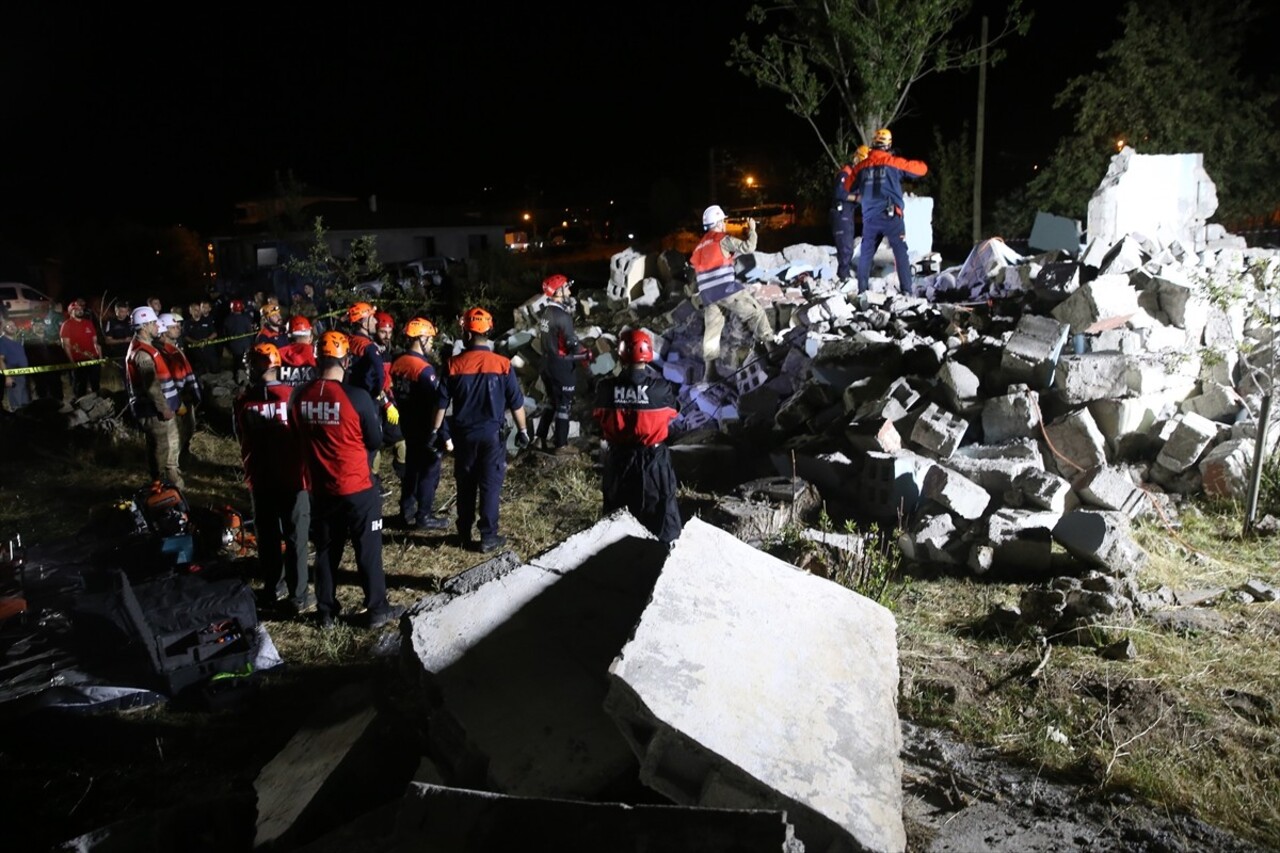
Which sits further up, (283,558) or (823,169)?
(823,169)

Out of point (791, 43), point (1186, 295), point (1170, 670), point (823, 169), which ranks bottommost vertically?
point (1170, 670)

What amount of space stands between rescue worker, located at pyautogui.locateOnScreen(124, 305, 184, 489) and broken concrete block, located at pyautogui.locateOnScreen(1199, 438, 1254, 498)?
9245 millimetres

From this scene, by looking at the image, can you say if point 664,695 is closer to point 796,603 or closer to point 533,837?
point 533,837

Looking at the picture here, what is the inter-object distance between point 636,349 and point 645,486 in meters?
0.93

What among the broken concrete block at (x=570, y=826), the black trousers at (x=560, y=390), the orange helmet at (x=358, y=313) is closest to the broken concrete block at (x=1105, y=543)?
the broken concrete block at (x=570, y=826)

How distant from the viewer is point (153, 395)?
7.88m

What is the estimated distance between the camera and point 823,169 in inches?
777

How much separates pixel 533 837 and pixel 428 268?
2469cm

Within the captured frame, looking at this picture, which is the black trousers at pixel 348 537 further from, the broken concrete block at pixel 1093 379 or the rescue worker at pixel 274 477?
the broken concrete block at pixel 1093 379

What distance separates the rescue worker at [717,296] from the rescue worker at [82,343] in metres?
9.63

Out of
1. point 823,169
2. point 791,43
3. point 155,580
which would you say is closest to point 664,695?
point 155,580

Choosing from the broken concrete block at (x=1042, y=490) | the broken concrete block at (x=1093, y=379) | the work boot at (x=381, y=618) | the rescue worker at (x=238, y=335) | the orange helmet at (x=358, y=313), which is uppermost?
the orange helmet at (x=358, y=313)

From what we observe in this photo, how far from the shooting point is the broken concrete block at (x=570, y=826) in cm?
255

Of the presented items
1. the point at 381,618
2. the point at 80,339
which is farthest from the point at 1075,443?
the point at 80,339
